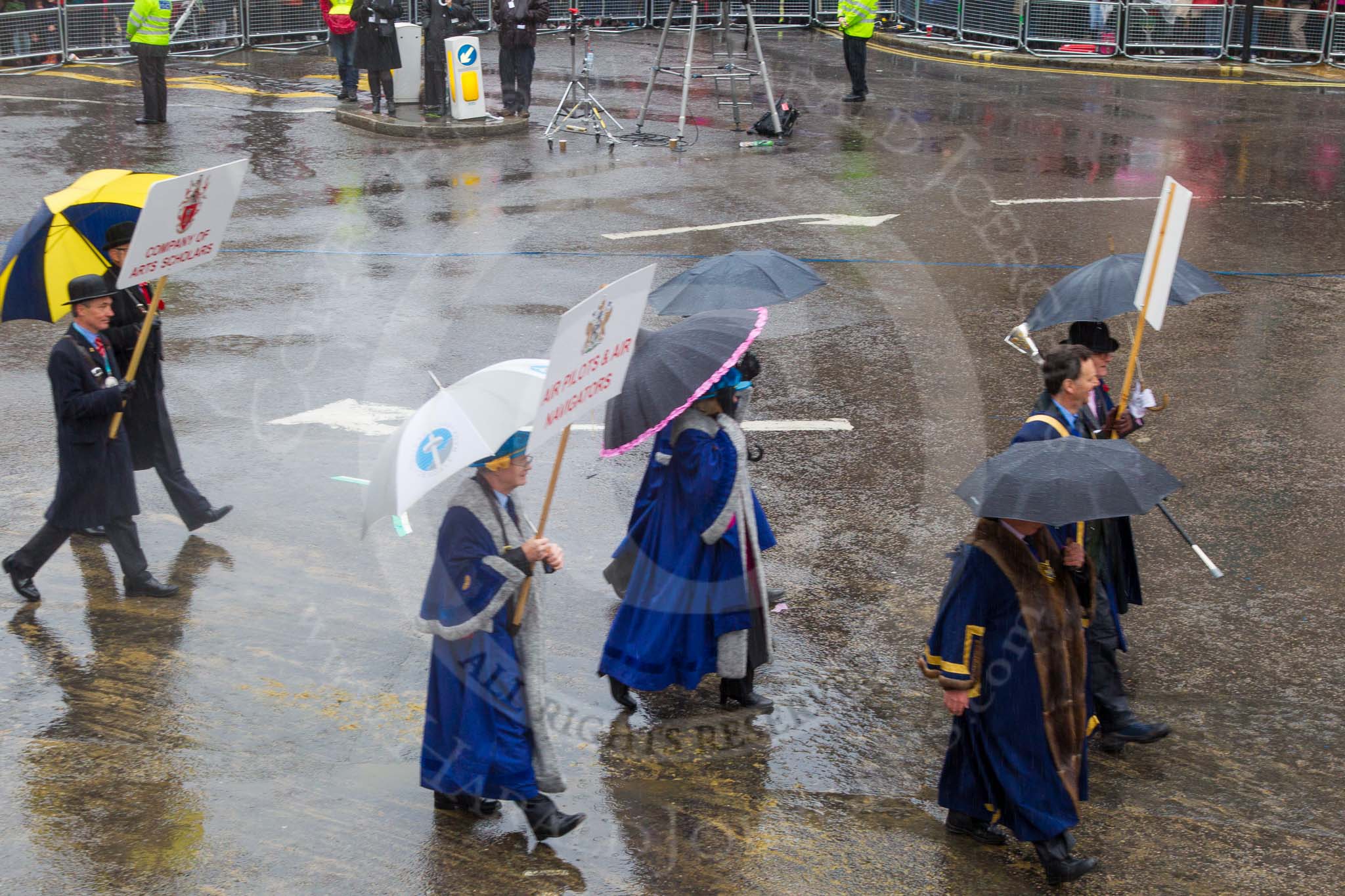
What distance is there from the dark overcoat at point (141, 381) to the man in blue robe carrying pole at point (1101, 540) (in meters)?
4.49

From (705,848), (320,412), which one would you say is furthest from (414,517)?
(705,848)

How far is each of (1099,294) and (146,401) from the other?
15.9 ft

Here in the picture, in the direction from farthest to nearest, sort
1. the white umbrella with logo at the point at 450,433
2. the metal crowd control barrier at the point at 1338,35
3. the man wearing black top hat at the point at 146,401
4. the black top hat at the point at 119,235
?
the metal crowd control barrier at the point at 1338,35 < the man wearing black top hat at the point at 146,401 < the black top hat at the point at 119,235 < the white umbrella with logo at the point at 450,433

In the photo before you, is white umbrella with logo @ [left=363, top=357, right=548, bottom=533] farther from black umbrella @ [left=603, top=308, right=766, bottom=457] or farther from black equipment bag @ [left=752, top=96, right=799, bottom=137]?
black equipment bag @ [left=752, top=96, right=799, bottom=137]

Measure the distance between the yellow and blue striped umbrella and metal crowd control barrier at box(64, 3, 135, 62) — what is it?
17592mm

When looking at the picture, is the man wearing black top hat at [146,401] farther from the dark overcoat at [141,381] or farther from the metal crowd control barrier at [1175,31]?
the metal crowd control barrier at [1175,31]

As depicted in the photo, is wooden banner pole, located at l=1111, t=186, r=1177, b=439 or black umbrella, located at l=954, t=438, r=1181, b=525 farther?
wooden banner pole, located at l=1111, t=186, r=1177, b=439

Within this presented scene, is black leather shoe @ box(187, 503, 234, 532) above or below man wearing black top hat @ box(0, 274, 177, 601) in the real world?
below

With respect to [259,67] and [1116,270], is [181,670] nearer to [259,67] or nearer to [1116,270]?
[1116,270]

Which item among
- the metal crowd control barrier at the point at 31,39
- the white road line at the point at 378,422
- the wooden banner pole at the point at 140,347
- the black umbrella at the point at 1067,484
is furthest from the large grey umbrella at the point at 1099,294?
A: the metal crowd control barrier at the point at 31,39

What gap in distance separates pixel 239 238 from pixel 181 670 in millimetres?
8044

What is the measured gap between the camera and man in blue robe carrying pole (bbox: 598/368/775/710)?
604cm

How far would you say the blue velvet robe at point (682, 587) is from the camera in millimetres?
6059

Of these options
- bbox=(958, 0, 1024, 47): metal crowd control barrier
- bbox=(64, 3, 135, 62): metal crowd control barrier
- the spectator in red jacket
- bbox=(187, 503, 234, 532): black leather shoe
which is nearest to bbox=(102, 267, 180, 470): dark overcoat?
bbox=(187, 503, 234, 532): black leather shoe
